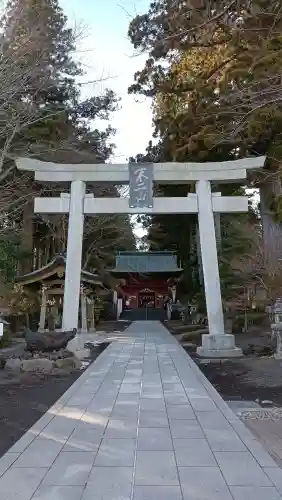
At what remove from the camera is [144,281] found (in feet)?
121

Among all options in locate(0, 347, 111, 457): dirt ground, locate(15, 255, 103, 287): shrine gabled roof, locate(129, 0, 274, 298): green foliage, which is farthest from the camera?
locate(15, 255, 103, 287): shrine gabled roof

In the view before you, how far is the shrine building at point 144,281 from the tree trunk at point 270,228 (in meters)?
16.0

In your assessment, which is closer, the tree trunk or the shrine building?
the tree trunk

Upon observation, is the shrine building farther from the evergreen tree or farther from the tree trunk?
the tree trunk

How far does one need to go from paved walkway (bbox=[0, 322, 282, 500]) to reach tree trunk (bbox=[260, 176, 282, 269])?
7.85 metres

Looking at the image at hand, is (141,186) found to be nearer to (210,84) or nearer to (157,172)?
(157,172)

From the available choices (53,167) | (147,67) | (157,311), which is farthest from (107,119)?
(157,311)

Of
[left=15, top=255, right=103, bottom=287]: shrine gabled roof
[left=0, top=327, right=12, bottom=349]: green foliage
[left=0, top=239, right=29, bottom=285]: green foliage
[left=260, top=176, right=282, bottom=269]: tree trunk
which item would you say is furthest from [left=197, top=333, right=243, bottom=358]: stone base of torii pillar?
[left=0, top=239, right=29, bottom=285]: green foliage

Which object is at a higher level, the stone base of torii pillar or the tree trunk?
the tree trunk

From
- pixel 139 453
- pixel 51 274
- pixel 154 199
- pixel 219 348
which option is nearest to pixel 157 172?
pixel 154 199

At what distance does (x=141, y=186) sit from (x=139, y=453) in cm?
986

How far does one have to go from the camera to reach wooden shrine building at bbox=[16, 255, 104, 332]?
1980 centimetres

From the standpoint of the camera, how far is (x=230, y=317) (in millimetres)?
19141

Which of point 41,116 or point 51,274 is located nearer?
point 41,116
